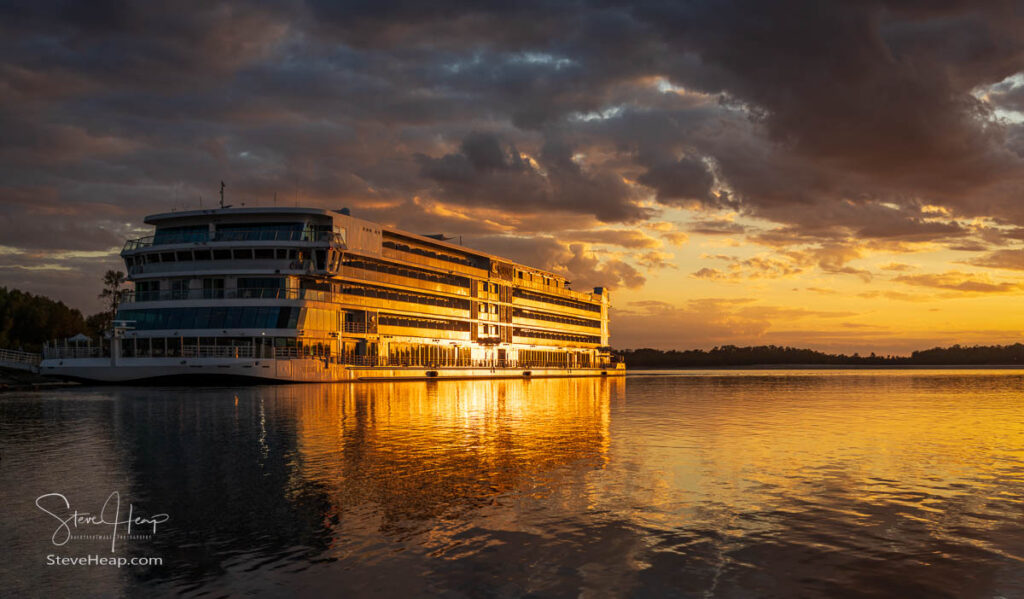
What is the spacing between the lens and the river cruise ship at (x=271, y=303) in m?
69.3

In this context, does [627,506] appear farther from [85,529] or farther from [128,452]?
[128,452]

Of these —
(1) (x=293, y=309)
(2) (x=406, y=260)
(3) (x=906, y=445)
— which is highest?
(2) (x=406, y=260)

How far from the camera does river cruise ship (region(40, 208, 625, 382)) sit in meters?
69.3

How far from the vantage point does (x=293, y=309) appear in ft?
246

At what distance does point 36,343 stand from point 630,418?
114247 millimetres

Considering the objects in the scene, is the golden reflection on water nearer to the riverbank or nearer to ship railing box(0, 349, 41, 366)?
the riverbank

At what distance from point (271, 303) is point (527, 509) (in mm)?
64074

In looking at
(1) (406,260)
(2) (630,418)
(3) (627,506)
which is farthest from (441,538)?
(1) (406,260)

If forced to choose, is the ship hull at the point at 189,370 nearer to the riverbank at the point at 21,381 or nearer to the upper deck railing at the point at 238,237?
the riverbank at the point at 21,381

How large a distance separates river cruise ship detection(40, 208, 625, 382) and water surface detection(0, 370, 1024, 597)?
139ft

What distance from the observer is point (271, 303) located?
74188mm

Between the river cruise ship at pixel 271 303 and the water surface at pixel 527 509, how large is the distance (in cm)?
4240

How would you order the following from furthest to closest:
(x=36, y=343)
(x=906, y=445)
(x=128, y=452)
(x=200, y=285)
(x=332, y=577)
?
(x=36, y=343) < (x=200, y=285) < (x=906, y=445) < (x=128, y=452) < (x=332, y=577)

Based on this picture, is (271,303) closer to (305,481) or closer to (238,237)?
(238,237)
